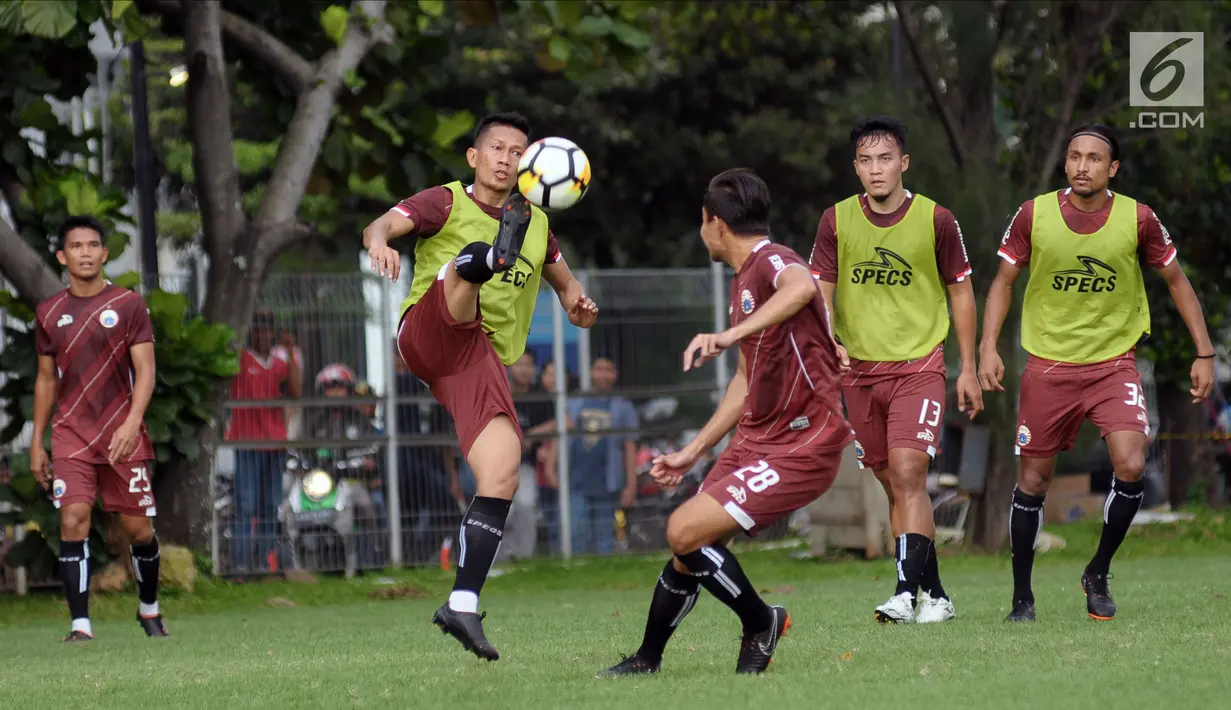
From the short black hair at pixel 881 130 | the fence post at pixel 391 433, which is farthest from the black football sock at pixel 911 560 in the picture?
the fence post at pixel 391 433

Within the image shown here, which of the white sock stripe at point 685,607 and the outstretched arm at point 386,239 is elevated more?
the outstretched arm at point 386,239

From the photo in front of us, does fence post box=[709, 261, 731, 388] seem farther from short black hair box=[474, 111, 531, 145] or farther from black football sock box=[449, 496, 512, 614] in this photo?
black football sock box=[449, 496, 512, 614]

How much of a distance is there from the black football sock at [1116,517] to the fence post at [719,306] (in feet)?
29.8

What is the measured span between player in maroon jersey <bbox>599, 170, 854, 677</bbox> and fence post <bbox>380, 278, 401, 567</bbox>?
9.75 m

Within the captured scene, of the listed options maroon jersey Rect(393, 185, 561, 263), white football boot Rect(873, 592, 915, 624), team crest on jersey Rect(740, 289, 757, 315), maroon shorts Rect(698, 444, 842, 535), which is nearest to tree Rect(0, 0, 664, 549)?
maroon jersey Rect(393, 185, 561, 263)

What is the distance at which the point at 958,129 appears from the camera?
15.8 metres

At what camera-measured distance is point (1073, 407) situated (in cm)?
877

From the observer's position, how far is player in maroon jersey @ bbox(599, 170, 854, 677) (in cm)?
634

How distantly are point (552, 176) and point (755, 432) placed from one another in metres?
1.44

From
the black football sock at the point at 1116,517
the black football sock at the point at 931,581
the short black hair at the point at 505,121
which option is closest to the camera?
the short black hair at the point at 505,121

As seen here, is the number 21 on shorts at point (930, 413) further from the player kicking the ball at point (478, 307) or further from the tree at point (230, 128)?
the tree at point (230, 128)

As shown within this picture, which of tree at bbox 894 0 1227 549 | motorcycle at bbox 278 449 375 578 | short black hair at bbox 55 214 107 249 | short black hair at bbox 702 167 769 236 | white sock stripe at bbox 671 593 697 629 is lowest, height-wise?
motorcycle at bbox 278 449 375 578

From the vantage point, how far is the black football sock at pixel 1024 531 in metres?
8.77

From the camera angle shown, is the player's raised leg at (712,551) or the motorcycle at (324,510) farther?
the motorcycle at (324,510)
